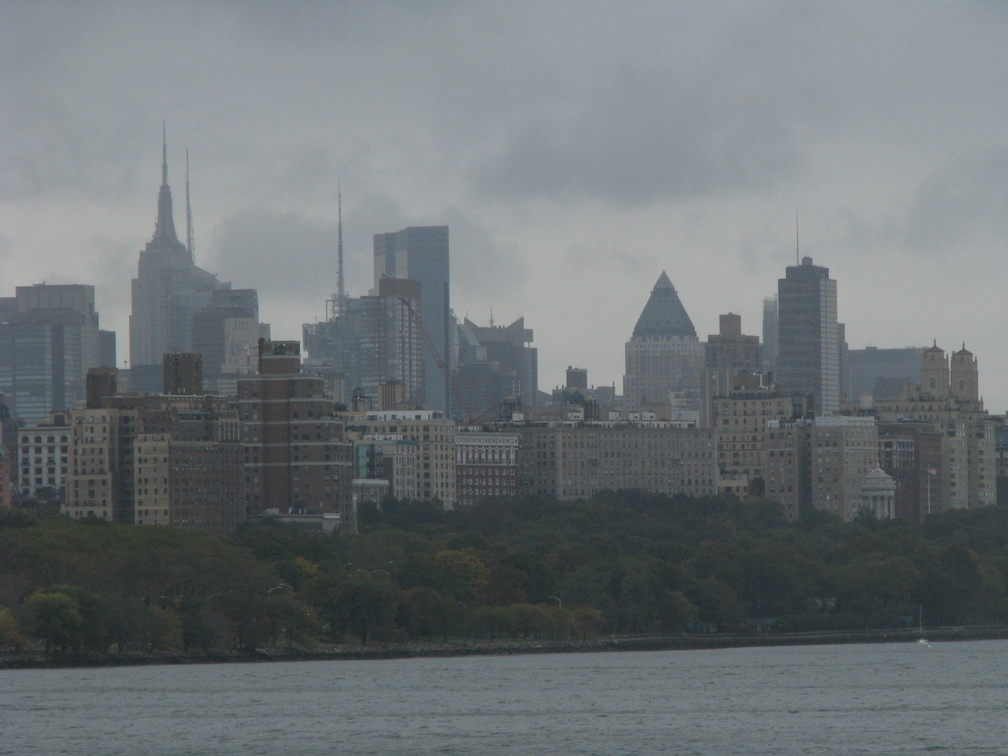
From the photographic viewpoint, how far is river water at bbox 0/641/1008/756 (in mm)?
155125

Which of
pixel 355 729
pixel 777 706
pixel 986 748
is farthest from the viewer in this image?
pixel 777 706

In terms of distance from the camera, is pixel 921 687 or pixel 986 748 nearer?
pixel 986 748

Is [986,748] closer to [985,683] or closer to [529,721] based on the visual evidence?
[529,721]

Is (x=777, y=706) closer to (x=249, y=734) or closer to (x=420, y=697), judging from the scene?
(x=420, y=697)

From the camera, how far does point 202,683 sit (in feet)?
632

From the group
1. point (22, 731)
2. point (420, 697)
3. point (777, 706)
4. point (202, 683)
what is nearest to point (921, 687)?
point (777, 706)

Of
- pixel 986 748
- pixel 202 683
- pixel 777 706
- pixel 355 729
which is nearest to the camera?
pixel 986 748

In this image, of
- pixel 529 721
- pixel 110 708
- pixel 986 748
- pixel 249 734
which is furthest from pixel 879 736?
pixel 110 708

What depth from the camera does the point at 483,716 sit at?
17162 centimetres

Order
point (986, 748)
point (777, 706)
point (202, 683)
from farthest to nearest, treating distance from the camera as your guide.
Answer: point (202, 683), point (777, 706), point (986, 748)

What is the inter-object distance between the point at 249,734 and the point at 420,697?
80.1 feet

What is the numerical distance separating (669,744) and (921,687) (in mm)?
43956

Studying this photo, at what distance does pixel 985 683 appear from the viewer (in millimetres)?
198875

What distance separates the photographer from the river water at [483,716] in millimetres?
155125
